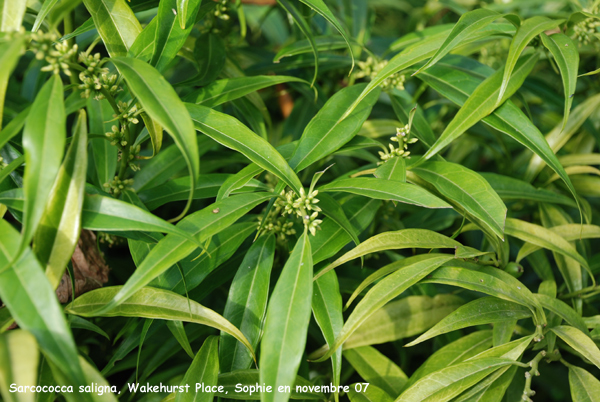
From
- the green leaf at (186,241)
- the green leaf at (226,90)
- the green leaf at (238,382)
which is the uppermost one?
the green leaf at (226,90)

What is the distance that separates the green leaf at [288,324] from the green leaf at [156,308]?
0.25 feet

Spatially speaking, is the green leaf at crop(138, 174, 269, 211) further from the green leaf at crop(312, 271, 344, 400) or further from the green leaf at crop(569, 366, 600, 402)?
the green leaf at crop(569, 366, 600, 402)

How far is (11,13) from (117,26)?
0.45ft

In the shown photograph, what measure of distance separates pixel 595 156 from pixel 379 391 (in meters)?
0.62

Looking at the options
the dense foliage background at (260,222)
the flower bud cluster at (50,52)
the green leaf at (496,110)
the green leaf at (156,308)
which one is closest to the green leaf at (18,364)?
the dense foliage background at (260,222)

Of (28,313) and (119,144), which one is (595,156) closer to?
(119,144)

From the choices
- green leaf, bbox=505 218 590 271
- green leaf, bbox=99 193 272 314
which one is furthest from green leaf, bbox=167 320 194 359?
green leaf, bbox=505 218 590 271

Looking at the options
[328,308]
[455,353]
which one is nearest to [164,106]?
[328,308]

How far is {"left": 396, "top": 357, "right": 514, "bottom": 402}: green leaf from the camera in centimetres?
62

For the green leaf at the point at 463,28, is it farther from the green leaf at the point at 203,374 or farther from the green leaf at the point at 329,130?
the green leaf at the point at 203,374

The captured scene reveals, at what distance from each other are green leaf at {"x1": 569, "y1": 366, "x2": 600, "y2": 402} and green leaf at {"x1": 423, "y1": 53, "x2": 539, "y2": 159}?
39 centimetres

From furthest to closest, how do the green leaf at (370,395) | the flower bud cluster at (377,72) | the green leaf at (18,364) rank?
1. the flower bud cluster at (377,72)
2. the green leaf at (370,395)
3. the green leaf at (18,364)

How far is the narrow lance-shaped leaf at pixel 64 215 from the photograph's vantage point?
48 cm

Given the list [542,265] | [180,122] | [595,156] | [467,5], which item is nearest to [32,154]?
[180,122]
